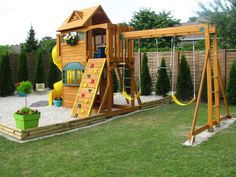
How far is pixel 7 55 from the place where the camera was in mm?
14570

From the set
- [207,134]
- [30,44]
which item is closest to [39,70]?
[207,134]

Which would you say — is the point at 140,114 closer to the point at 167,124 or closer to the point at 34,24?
the point at 167,124

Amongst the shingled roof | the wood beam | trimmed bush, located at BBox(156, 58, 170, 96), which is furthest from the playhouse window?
trimmed bush, located at BBox(156, 58, 170, 96)

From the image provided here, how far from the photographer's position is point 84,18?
30.9 ft

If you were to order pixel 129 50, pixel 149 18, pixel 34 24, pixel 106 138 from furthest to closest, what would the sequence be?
pixel 34 24 → pixel 149 18 → pixel 129 50 → pixel 106 138

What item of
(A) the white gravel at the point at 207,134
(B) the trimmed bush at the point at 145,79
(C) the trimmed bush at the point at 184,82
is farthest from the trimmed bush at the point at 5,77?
(A) the white gravel at the point at 207,134

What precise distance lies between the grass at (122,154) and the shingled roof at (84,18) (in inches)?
157

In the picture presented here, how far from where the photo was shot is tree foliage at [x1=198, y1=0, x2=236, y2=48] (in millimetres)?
12641

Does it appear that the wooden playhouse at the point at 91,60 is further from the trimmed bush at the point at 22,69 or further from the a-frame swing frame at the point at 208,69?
the trimmed bush at the point at 22,69

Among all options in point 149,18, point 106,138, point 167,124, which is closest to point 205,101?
point 167,124

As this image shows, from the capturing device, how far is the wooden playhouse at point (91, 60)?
859 centimetres

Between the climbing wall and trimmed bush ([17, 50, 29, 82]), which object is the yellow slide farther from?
trimmed bush ([17, 50, 29, 82])

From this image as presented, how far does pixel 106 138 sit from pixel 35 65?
12.2 m

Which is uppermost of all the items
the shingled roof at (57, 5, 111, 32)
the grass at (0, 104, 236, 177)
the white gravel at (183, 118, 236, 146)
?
the shingled roof at (57, 5, 111, 32)
